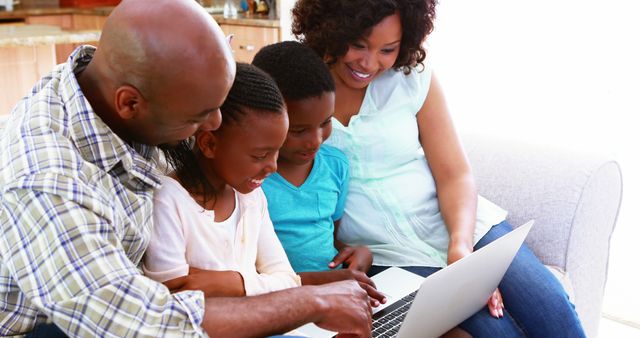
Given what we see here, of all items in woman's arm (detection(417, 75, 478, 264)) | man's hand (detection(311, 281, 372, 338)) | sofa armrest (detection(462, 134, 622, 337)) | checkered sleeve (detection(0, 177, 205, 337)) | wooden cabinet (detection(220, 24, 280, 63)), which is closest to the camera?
checkered sleeve (detection(0, 177, 205, 337))

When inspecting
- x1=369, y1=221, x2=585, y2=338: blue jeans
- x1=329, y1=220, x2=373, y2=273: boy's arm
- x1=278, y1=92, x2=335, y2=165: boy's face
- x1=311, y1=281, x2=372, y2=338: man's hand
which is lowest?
x1=369, y1=221, x2=585, y2=338: blue jeans

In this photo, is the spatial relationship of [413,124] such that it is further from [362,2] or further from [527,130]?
[527,130]

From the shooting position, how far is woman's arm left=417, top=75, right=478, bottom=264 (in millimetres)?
1612

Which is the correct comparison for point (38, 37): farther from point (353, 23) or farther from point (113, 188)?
point (113, 188)

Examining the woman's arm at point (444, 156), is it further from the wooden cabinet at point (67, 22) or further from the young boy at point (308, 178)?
the wooden cabinet at point (67, 22)

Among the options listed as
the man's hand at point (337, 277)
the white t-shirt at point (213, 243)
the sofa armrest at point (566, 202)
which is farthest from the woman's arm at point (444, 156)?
the white t-shirt at point (213, 243)

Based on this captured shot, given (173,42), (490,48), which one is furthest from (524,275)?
(490,48)

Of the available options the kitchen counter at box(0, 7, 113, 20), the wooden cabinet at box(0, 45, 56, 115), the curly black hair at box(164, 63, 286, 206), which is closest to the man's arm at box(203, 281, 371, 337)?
the curly black hair at box(164, 63, 286, 206)

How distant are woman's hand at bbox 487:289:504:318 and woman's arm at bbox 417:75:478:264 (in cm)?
20

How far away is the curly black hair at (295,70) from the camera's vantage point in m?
1.27

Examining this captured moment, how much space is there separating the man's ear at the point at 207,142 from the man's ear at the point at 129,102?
6.6 inches

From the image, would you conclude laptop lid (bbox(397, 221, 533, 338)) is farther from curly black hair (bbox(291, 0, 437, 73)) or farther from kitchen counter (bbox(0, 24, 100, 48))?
kitchen counter (bbox(0, 24, 100, 48))

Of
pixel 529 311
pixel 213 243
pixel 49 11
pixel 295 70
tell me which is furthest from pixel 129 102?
pixel 49 11

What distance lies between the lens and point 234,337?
0.96m
